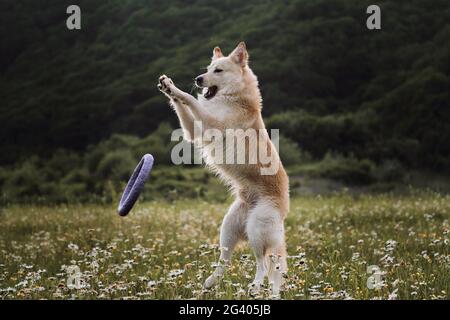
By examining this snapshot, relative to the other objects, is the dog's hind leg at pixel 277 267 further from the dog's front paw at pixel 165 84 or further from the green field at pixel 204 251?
the dog's front paw at pixel 165 84

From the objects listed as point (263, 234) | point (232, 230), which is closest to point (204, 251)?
point (232, 230)

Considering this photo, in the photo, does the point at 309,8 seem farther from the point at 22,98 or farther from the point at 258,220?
the point at 258,220

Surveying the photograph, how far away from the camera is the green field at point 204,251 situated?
620 centimetres

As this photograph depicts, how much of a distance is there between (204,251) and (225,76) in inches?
88.0

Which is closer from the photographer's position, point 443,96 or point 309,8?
point 443,96

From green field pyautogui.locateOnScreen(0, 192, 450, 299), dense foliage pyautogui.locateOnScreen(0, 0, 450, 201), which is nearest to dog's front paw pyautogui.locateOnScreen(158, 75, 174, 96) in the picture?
green field pyautogui.locateOnScreen(0, 192, 450, 299)

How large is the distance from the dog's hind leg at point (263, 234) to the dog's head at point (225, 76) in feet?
5.10

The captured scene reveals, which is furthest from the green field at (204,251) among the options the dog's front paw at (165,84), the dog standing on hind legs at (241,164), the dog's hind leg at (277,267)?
the dog's front paw at (165,84)

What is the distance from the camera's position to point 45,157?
2338 cm

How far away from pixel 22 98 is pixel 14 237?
47.9ft

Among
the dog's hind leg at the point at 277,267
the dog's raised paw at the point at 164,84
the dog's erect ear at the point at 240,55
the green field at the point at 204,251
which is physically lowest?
the green field at the point at 204,251

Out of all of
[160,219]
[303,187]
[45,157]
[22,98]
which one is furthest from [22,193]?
[160,219]

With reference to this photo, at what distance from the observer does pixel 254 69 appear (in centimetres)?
2558
